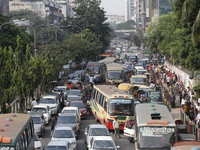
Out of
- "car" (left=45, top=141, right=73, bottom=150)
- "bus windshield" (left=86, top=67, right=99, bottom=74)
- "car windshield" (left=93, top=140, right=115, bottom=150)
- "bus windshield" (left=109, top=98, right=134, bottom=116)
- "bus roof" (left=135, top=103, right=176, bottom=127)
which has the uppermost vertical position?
"bus roof" (left=135, top=103, right=176, bottom=127)

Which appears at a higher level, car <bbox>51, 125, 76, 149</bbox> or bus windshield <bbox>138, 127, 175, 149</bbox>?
bus windshield <bbox>138, 127, 175, 149</bbox>

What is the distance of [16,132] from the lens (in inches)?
531

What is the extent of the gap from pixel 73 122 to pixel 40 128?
1973 millimetres

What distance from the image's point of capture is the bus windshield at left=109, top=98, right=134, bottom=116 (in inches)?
960

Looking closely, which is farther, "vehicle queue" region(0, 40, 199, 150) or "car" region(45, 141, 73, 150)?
"car" region(45, 141, 73, 150)

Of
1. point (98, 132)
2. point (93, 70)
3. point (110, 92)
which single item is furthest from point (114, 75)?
point (98, 132)

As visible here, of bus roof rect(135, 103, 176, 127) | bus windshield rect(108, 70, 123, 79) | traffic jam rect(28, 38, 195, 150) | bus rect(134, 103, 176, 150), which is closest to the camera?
bus rect(134, 103, 176, 150)

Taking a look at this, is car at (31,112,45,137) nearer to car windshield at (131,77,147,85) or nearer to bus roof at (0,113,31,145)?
bus roof at (0,113,31,145)

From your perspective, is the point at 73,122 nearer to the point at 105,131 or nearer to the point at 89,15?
the point at 105,131

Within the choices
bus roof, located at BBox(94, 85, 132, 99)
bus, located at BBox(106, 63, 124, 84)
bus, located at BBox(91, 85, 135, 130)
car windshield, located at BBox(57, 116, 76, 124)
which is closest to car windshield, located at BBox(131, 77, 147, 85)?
bus, located at BBox(106, 63, 124, 84)

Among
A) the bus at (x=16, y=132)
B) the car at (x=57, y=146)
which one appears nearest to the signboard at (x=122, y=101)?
the car at (x=57, y=146)

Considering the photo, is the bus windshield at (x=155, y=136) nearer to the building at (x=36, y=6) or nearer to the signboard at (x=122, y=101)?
the signboard at (x=122, y=101)

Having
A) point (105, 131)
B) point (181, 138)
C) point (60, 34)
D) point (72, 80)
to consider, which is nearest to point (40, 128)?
point (105, 131)

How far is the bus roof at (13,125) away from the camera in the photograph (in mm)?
12881
